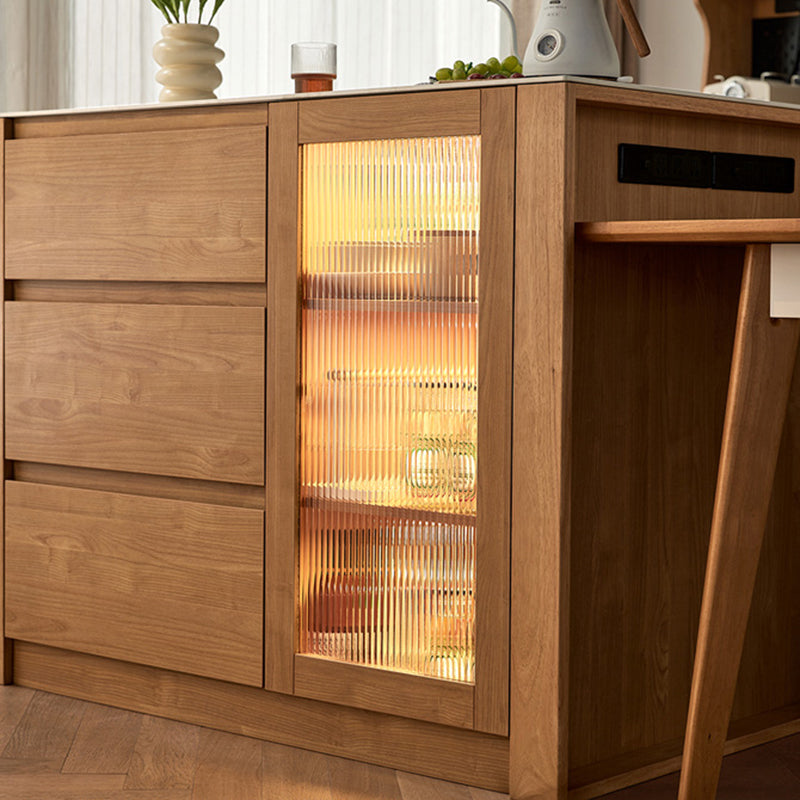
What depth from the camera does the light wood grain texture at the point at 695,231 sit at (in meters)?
1.80

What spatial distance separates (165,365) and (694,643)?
99 centimetres

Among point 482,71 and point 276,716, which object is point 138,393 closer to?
point 276,716

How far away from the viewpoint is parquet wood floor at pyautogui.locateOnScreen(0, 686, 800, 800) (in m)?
2.13

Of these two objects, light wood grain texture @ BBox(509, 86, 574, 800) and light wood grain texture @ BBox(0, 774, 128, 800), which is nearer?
light wood grain texture @ BBox(509, 86, 574, 800)

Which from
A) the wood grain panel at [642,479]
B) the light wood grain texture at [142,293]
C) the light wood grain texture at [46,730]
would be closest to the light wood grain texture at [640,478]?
the wood grain panel at [642,479]

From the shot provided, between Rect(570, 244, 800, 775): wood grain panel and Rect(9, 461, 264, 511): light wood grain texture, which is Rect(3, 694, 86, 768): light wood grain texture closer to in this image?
Rect(9, 461, 264, 511): light wood grain texture

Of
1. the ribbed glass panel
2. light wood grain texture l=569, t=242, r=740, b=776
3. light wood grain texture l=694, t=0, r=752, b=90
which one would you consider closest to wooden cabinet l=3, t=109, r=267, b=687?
the ribbed glass panel

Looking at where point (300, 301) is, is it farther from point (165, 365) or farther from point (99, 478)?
point (99, 478)

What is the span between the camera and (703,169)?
2197mm

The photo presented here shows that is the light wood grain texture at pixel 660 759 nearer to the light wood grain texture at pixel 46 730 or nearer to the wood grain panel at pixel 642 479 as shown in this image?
the wood grain panel at pixel 642 479

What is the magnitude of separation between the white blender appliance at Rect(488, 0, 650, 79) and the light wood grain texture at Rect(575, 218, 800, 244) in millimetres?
276

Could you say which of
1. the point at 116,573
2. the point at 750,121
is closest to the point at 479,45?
the point at 750,121

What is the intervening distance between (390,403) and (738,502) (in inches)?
23.1

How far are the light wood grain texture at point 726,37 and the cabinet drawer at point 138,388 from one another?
152 centimetres
